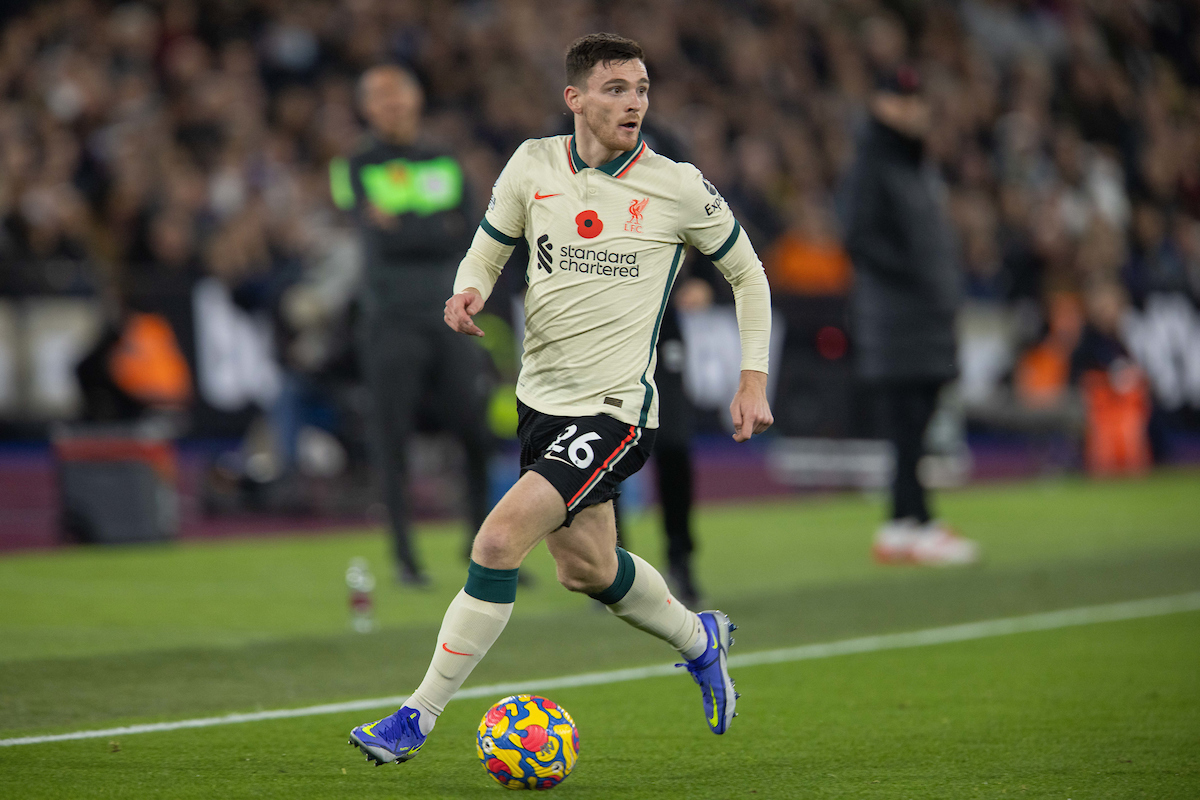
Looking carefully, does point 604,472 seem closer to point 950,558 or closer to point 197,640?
point 197,640

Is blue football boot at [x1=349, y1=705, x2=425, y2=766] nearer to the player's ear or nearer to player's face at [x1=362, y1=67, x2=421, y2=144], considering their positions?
the player's ear

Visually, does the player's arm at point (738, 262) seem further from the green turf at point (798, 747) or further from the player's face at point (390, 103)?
the player's face at point (390, 103)

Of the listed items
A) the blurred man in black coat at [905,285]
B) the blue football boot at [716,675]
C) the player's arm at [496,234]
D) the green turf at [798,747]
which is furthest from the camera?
the blurred man in black coat at [905,285]

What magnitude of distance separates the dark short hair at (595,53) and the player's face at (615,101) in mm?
19

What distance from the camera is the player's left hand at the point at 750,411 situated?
4.74 m

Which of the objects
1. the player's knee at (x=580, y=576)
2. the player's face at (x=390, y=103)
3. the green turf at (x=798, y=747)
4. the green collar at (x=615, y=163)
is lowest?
the green turf at (x=798, y=747)

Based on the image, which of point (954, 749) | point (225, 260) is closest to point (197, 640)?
point (954, 749)

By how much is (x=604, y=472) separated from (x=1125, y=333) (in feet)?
47.9

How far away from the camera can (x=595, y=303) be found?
4.79 meters

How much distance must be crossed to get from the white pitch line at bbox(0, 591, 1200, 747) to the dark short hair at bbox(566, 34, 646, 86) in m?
2.38

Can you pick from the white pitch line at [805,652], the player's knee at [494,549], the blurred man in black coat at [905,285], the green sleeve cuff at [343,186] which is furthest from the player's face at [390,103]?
the player's knee at [494,549]

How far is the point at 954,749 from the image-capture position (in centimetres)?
499

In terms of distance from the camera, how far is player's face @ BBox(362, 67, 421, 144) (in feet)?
27.7

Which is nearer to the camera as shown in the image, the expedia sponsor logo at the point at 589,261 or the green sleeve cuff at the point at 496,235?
the expedia sponsor logo at the point at 589,261
